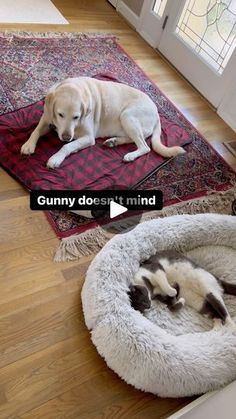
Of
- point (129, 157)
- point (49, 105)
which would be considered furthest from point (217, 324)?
point (49, 105)

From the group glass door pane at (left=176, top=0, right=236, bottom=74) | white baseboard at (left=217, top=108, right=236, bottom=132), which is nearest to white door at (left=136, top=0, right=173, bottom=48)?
glass door pane at (left=176, top=0, right=236, bottom=74)

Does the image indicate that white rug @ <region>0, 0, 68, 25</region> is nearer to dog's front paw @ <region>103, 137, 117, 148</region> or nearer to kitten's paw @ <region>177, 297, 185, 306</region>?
dog's front paw @ <region>103, 137, 117, 148</region>

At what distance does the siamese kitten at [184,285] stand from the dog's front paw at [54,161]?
0.73 meters

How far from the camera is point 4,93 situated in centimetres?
223

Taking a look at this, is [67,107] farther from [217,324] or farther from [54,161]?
[217,324]

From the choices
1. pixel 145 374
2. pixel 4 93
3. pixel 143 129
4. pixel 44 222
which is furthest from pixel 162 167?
pixel 145 374

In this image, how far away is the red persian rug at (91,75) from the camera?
6.65 ft

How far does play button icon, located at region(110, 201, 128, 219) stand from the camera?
6.02 feet

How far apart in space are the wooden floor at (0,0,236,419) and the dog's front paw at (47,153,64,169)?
0.21 m

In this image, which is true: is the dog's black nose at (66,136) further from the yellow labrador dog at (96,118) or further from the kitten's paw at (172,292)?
the kitten's paw at (172,292)

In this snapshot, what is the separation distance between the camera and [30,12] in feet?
9.95

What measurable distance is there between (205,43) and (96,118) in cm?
136

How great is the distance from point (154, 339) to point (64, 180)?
38.2 inches

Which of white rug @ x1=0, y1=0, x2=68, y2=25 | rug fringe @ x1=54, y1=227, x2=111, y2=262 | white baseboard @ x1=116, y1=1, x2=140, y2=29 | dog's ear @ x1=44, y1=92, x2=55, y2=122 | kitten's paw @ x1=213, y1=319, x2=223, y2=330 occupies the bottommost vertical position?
rug fringe @ x1=54, y1=227, x2=111, y2=262
